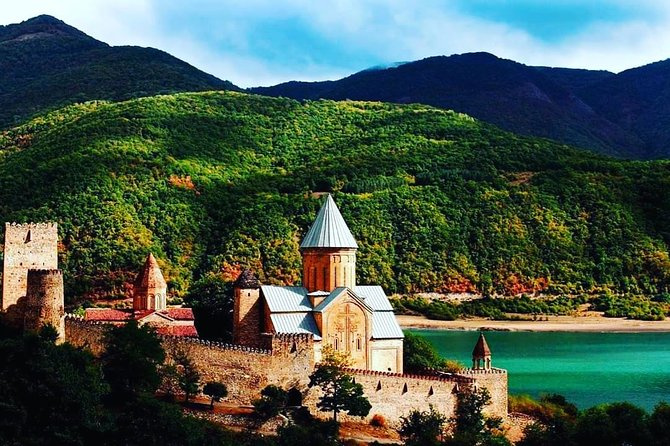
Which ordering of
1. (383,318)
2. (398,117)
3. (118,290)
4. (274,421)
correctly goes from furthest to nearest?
(398,117), (118,290), (383,318), (274,421)

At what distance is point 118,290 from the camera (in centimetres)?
5584

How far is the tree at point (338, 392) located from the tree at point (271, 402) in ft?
3.61

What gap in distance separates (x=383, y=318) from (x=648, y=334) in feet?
131

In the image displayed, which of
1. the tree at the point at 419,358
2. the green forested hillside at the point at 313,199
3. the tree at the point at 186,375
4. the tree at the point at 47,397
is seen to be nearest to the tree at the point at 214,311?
the tree at the point at 419,358

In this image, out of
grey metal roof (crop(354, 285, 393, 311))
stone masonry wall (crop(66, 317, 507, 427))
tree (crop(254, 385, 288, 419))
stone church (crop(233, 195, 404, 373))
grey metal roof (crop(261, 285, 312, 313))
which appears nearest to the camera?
tree (crop(254, 385, 288, 419))

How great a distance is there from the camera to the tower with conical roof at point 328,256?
1337 inches

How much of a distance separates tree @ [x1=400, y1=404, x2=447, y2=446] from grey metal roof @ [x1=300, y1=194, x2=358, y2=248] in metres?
6.60

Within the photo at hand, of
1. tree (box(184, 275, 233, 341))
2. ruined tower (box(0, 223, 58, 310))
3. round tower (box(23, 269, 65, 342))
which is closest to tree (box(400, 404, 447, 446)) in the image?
tree (box(184, 275, 233, 341))

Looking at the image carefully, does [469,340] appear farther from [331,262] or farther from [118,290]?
[331,262]

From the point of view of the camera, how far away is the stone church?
32.2 meters

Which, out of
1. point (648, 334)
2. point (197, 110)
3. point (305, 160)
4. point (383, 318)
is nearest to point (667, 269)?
point (648, 334)

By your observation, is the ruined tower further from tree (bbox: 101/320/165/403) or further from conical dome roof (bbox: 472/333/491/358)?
conical dome roof (bbox: 472/333/491/358)

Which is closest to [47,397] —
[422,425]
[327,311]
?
[327,311]

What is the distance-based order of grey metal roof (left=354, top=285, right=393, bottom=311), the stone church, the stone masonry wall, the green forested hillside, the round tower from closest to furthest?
1. the round tower
2. the stone masonry wall
3. the stone church
4. grey metal roof (left=354, top=285, right=393, bottom=311)
5. the green forested hillside
